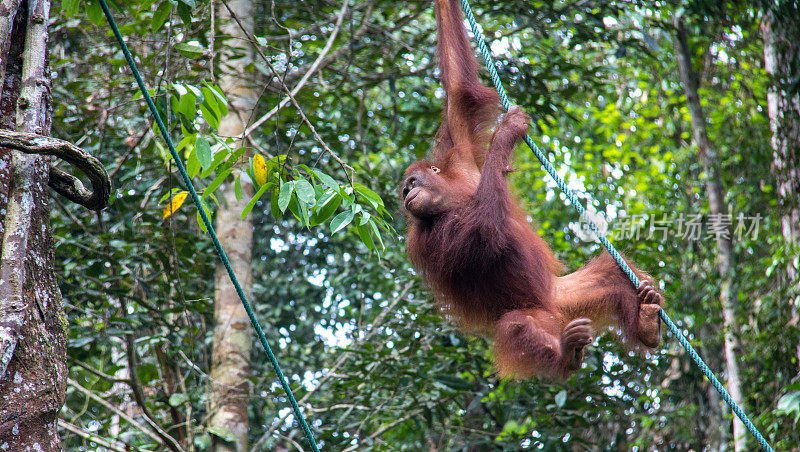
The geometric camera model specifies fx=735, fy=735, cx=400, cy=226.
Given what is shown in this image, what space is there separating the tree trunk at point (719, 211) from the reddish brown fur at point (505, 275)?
3.01 m

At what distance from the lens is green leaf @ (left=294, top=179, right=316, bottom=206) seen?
2768 mm

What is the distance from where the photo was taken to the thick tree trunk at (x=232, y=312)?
186 inches

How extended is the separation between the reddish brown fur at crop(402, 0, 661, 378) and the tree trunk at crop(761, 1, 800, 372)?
2413 mm

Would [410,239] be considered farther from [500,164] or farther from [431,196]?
[500,164]

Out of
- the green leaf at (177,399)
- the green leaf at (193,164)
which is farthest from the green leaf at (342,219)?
the green leaf at (177,399)

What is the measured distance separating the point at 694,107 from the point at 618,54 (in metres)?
1.84

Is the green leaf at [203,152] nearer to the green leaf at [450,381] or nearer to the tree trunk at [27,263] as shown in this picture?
the tree trunk at [27,263]

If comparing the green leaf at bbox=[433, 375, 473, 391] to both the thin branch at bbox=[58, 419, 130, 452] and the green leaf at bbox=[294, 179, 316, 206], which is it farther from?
the green leaf at bbox=[294, 179, 316, 206]

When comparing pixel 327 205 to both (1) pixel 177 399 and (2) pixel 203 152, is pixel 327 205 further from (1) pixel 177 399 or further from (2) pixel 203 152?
(1) pixel 177 399

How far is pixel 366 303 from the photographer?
281 inches

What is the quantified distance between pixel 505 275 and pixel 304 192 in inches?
54.5

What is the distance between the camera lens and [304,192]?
2793mm

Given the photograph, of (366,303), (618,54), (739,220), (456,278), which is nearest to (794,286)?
(739,220)

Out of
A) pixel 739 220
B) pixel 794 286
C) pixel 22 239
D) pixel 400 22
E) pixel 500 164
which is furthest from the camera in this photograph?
pixel 739 220
